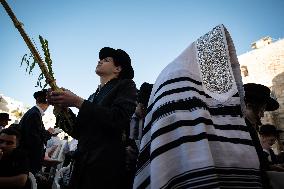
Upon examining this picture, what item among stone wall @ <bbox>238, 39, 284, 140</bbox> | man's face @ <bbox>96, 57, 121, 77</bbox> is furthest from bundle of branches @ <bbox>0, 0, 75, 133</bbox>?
stone wall @ <bbox>238, 39, 284, 140</bbox>

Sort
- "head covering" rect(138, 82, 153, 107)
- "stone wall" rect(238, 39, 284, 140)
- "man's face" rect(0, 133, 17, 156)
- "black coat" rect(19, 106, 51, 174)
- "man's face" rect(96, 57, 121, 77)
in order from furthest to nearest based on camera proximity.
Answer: "stone wall" rect(238, 39, 284, 140) < "black coat" rect(19, 106, 51, 174) < "man's face" rect(0, 133, 17, 156) < "head covering" rect(138, 82, 153, 107) < "man's face" rect(96, 57, 121, 77)

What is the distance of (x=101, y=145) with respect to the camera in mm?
2088

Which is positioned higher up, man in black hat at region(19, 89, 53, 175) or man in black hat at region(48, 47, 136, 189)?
man in black hat at region(19, 89, 53, 175)

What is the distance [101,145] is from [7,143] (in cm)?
245

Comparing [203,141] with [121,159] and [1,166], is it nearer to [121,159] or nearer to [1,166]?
[121,159]

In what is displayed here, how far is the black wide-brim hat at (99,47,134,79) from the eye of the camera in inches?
111

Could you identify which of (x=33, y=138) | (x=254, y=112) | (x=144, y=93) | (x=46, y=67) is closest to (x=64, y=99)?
(x=46, y=67)

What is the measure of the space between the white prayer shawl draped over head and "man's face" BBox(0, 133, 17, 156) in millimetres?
3250

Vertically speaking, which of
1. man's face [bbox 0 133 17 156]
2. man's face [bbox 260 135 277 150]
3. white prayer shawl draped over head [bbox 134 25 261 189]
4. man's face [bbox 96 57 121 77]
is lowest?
white prayer shawl draped over head [bbox 134 25 261 189]

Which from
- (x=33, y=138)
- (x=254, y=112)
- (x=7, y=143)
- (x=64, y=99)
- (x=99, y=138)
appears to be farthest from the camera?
(x=33, y=138)

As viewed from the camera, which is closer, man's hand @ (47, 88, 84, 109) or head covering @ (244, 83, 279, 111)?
man's hand @ (47, 88, 84, 109)

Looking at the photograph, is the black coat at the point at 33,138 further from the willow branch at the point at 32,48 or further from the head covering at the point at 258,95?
the head covering at the point at 258,95

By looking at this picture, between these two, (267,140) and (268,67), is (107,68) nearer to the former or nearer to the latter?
(267,140)

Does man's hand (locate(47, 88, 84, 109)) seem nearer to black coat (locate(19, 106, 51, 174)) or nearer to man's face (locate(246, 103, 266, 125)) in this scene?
man's face (locate(246, 103, 266, 125))
